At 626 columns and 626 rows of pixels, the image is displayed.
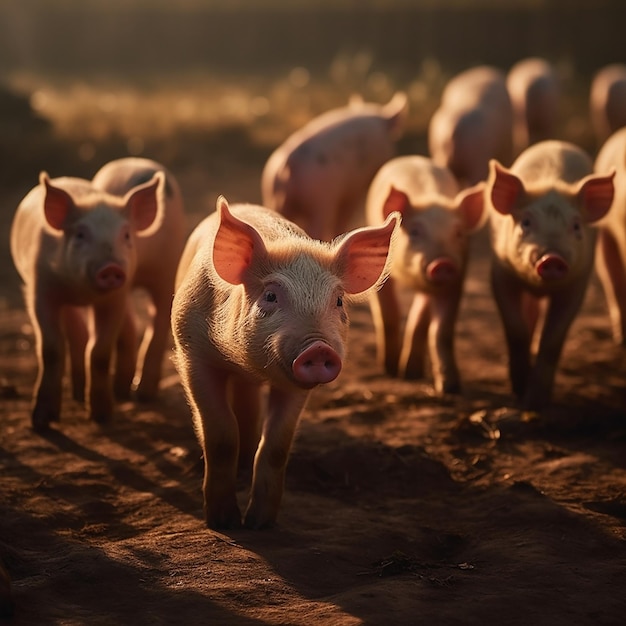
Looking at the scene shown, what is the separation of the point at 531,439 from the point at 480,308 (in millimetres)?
2748

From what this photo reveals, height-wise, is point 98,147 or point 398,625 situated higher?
point 98,147

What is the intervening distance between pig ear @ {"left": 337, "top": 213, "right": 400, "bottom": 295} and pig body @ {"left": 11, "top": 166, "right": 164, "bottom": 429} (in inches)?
67.1

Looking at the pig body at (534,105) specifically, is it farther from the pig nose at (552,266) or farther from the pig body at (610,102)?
the pig nose at (552,266)

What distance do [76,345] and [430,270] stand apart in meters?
1.98

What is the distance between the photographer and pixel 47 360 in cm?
600

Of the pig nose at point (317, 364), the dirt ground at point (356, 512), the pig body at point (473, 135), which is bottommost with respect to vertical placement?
the dirt ground at point (356, 512)

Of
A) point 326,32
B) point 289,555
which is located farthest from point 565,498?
point 326,32

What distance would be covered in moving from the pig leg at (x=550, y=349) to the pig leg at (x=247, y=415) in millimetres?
1652

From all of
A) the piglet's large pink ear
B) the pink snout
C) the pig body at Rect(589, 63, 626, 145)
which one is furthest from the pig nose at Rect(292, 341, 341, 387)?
the pig body at Rect(589, 63, 626, 145)

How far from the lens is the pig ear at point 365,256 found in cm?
435

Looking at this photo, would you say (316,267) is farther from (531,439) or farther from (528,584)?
(531,439)

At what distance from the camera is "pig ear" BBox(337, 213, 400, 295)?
435 cm

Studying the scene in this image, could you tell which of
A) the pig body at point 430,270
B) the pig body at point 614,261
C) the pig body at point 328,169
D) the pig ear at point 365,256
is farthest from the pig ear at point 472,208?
the pig ear at point 365,256

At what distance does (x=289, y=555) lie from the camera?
4.37m
